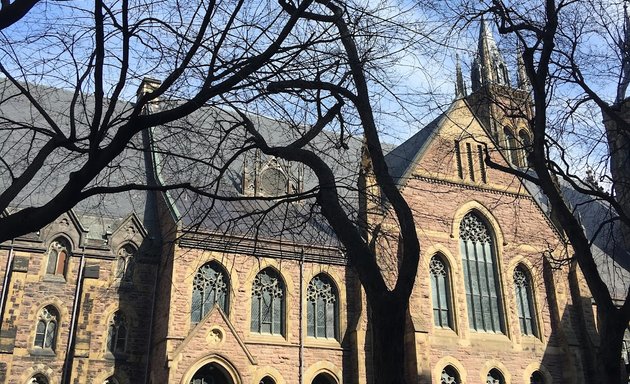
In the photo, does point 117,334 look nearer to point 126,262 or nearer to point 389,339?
point 126,262

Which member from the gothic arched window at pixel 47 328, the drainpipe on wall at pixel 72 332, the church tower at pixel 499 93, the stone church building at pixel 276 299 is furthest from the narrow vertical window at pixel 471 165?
the gothic arched window at pixel 47 328

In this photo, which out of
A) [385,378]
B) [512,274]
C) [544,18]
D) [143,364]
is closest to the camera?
[385,378]

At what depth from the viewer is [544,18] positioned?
10070 mm

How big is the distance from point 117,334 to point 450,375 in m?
10.2

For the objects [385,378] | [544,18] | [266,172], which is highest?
[266,172]

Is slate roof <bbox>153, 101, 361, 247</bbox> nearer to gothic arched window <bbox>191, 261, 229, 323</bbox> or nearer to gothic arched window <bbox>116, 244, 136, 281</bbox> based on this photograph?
gothic arched window <bbox>191, 261, 229, 323</bbox>

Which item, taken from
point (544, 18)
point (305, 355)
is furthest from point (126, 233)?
point (544, 18)

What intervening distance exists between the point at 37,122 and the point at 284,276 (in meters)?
9.57

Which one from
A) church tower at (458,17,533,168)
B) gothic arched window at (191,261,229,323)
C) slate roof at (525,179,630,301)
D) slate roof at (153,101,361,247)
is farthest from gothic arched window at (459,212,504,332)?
gothic arched window at (191,261,229,323)

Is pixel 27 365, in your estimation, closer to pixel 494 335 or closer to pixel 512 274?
pixel 494 335

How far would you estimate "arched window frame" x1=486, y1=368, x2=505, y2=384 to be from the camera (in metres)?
19.9

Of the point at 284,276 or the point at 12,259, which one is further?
the point at 284,276

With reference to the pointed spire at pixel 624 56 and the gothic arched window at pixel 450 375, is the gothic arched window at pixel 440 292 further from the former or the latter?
the pointed spire at pixel 624 56

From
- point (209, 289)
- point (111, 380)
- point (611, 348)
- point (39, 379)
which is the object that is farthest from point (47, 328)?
point (611, 348)
